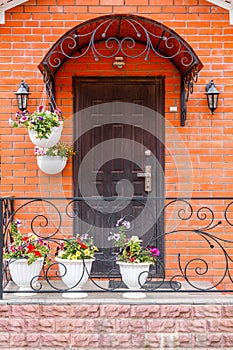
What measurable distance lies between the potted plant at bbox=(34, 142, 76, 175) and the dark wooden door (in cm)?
26

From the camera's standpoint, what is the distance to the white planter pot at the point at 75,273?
4.71 m

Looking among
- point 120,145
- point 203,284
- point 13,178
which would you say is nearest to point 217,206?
point 203,284

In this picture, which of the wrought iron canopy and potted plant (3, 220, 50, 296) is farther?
the wrought iron canopy

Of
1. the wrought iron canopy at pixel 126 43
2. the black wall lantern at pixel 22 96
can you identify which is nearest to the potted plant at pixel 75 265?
the black wall lantern at pixel 22 96

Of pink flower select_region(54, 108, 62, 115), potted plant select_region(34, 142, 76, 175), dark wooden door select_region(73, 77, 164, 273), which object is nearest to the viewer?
pink flower select_region(54, 108, 62, 115)

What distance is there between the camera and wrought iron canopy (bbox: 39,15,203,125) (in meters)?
4.92

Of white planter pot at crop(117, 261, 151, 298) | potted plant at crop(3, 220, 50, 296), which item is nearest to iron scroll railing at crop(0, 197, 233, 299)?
potted plant at crop(3, 220, 50, 296)

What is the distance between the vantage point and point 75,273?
473 centimetres

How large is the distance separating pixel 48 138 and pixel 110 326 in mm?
1877

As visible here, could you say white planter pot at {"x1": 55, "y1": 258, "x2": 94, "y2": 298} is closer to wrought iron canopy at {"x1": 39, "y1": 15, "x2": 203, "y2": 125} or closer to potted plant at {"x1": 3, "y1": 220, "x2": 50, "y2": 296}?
potted plant at {"x1": 3, "y1": 220, "x2": 50, "y2": 296}

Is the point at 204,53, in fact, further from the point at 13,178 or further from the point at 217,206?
the point at 13,178

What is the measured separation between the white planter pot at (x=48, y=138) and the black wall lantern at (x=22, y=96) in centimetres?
34

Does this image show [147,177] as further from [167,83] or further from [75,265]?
[75,265]

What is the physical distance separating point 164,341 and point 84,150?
219 centimetres
